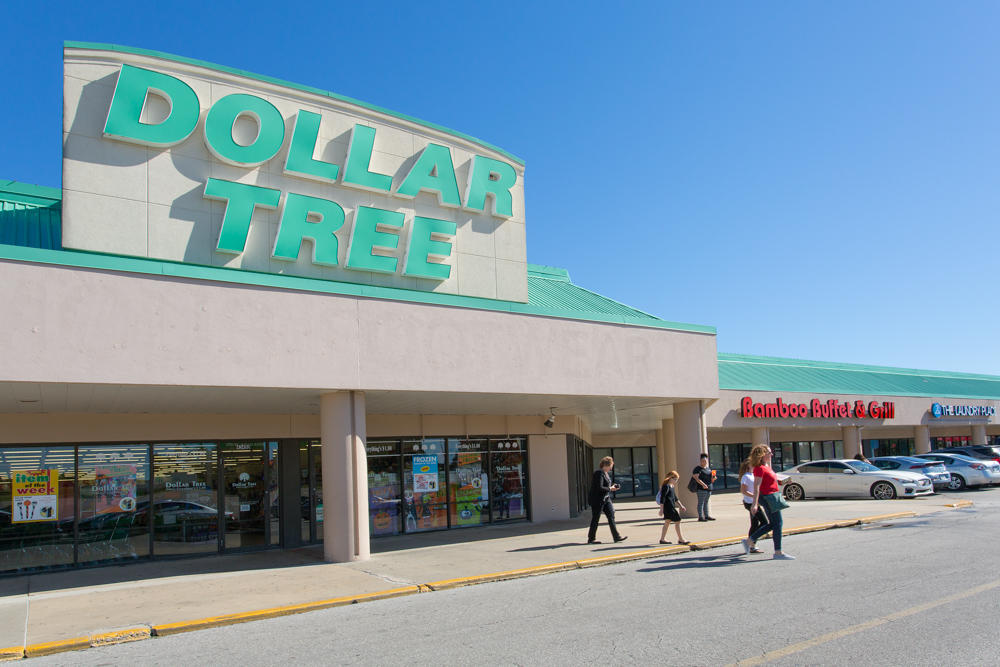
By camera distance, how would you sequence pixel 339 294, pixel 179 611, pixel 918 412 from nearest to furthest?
pixel 179 611
pixel 339 294
pixel 918 412

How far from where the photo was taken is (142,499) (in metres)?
15.1

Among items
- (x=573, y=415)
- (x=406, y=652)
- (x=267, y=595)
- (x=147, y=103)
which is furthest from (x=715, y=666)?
(x=573, y=415)

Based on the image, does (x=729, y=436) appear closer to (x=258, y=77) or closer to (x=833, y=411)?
(x=833, y=411)

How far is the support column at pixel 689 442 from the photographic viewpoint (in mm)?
19719

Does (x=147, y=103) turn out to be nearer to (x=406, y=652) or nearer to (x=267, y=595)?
(x=267, y=595)

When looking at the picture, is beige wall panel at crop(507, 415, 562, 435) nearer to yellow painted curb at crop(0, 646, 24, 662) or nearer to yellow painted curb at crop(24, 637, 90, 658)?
yellow painted curb at crop(24, 637, 90, 658)

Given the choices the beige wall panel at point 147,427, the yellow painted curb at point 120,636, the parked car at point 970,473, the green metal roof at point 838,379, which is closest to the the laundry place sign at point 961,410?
the green metal roof at point 838,379

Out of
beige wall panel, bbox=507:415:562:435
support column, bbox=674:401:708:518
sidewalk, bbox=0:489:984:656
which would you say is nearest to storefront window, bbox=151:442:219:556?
sidewalk, bbox=0:489:984:656

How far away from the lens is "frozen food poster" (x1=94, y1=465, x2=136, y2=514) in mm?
14719

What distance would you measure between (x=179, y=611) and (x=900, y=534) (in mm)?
13165

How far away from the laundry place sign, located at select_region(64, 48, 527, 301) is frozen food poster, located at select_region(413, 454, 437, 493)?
4.29m

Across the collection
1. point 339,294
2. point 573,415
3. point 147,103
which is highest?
point 147,103

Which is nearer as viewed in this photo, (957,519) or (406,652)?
(406,652)

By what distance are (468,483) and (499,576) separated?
7697 mm
